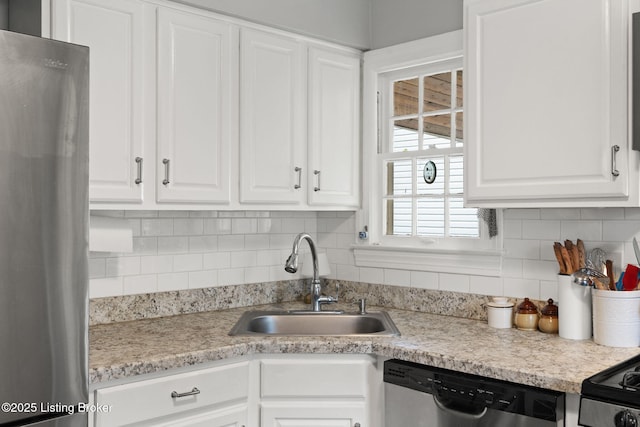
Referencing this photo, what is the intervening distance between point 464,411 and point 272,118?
5.06 ft

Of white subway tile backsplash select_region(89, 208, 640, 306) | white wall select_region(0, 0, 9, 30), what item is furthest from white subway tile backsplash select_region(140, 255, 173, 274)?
white wall select_region(0, 0, 9, 30)

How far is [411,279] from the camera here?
10.6ft

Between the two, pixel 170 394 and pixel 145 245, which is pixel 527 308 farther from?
pixel 145 245

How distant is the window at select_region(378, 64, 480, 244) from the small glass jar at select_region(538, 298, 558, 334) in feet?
1.76

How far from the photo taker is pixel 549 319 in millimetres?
2592

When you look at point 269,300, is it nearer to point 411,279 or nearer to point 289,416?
point 411,279

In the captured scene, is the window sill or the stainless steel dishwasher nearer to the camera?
the stainless steel dishwasher

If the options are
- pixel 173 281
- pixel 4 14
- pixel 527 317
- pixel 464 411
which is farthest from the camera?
pixel 173 281

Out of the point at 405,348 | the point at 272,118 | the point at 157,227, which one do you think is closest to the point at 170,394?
the point at 405,348

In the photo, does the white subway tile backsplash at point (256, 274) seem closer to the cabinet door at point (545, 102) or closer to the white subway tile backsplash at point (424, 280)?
the white subway tile backsplash at point (424, 280)

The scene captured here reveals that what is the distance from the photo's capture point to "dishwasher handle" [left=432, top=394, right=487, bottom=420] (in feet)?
7.04

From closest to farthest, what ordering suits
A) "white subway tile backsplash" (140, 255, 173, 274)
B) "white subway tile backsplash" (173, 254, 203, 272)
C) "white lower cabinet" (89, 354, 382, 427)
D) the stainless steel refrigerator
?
the stainless steel refrigerator
"white lower cabinet" (89, 354, 382, 427)
"white subway tile backsplash" (140, 255, 173, 274)
"white subway tile backsplash" (173, 254, 203, 272)

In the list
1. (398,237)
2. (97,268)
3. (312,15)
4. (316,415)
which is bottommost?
(316,415)

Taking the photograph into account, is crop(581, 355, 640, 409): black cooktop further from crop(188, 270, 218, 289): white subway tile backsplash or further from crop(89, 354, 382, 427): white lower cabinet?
crop(188, 270, 218, 289): white subway tile backsplash
